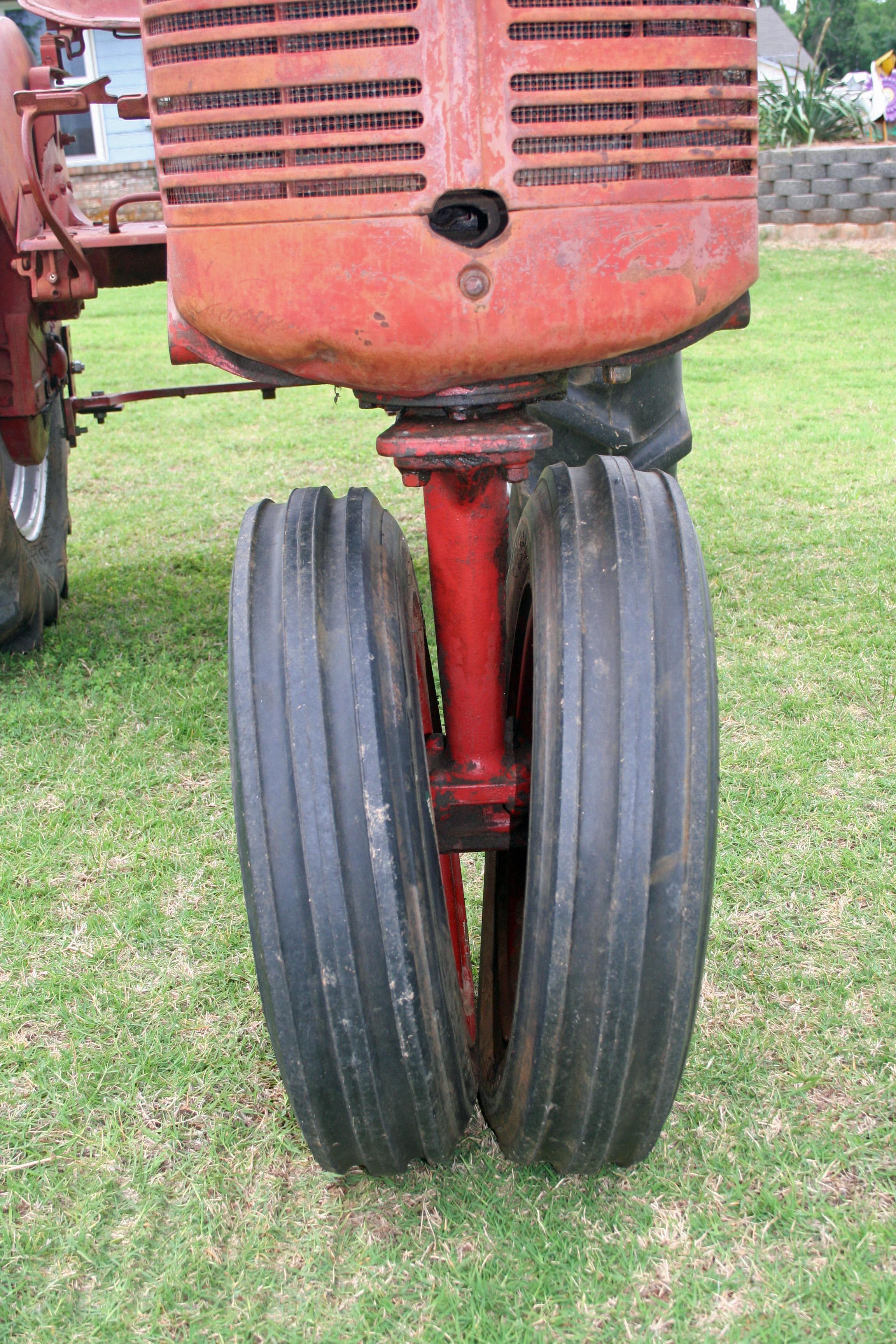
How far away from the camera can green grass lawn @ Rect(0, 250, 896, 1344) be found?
164 cm

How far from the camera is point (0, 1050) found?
86.6 inches

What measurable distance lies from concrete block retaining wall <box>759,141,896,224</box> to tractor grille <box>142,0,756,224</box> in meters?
11.6

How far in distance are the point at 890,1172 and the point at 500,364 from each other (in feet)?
4.59

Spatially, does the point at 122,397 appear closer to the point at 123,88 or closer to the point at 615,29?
the point at 615,29

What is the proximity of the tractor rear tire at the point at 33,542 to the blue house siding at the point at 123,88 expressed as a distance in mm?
10797

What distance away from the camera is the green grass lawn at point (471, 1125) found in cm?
164

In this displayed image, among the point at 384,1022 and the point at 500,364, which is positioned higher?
the point at 500,364

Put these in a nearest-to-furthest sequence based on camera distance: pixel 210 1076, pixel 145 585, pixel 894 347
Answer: pixel 210 1076 → pixel 145 585 → pixel 894 347

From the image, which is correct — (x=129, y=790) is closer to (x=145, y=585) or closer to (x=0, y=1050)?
(x=0, y=1050)

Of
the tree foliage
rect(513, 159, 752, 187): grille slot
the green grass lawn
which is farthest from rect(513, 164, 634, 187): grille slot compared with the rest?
the tree foliage

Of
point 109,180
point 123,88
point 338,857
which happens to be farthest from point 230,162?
point 109,180

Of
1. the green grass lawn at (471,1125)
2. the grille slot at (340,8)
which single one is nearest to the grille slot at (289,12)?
the grille slot at (340,8)

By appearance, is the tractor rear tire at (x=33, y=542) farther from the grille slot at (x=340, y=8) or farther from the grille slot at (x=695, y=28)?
the grille slot at (x=695, y=28)

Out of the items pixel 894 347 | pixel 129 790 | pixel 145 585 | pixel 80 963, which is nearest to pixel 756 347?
pixel 894 347
